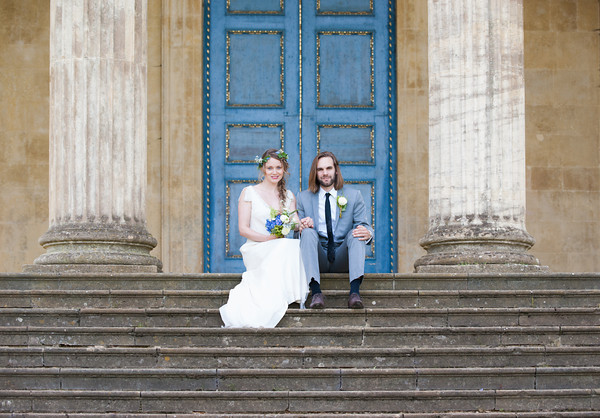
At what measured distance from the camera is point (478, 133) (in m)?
10.1

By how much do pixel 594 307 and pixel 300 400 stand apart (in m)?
2.83

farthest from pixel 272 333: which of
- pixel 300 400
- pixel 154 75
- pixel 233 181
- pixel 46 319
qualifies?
pixel 154 75

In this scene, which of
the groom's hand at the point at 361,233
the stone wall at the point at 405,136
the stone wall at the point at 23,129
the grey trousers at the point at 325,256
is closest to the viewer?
the grey trousers at the point at 325,256

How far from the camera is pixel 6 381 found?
7.93 metres

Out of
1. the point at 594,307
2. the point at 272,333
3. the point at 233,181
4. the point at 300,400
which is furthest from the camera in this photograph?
the point at 233,181

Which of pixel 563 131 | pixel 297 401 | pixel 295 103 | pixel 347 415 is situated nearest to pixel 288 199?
pixel 297 401

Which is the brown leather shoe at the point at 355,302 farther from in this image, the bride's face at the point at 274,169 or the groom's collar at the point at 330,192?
the bride's face at the point at 274,169

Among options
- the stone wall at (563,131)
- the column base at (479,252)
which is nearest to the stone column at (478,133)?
the column base at (479,252)

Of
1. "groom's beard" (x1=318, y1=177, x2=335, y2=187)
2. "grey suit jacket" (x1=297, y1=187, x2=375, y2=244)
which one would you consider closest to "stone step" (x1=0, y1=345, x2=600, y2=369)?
"grey suit jacket" (x1=297, y1=187, x2=375, y2=244)

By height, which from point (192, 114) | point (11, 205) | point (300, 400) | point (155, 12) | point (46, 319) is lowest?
point (300, 400)

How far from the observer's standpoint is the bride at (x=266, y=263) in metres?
8.45

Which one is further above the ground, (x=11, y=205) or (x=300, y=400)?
(x=11, y=205)

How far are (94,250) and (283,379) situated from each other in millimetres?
2743

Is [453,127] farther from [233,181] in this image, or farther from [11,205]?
[11,205]
